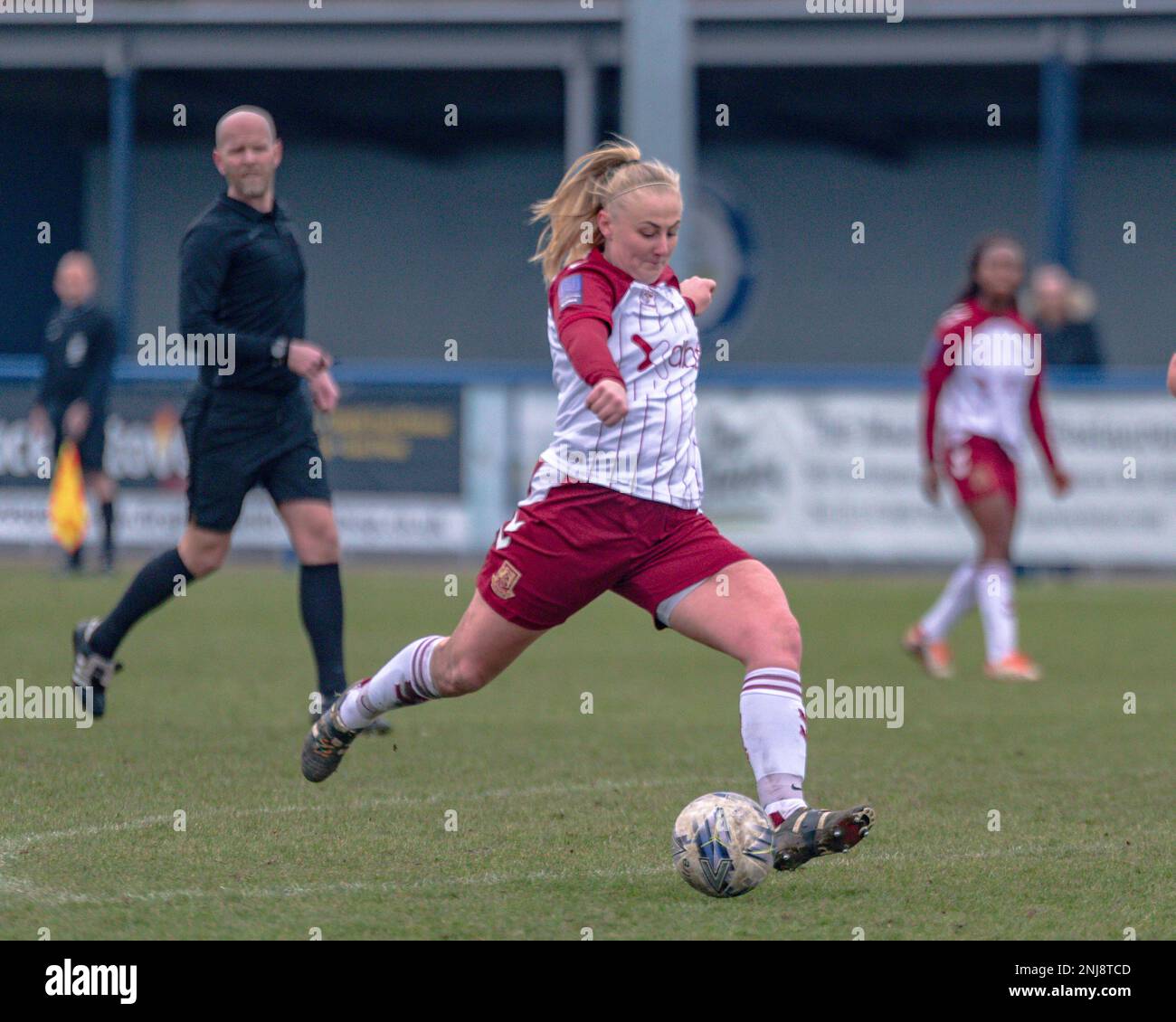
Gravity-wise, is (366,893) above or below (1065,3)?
below

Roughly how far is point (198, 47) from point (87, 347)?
8359 mm

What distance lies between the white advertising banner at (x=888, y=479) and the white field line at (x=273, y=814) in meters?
8.47

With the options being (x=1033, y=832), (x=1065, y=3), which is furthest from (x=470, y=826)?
(x=1065, y=3)

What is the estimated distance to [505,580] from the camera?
17.4ft

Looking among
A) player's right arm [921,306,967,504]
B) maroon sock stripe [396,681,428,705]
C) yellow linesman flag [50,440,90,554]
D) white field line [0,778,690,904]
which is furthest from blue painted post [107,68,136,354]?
maroon sock stripe [396,681,428,705]

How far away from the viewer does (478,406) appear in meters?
15.9

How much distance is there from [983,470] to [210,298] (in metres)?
4.16

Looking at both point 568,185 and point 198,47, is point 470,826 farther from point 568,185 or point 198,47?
point 198,47

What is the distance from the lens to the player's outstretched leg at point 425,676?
17.7 ft

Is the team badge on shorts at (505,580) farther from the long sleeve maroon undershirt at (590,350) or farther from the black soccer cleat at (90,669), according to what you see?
the black soccer cleat at (90,669)

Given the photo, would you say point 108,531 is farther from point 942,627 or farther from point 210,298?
point 210,298

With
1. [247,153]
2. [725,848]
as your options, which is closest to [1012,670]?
[247,153]

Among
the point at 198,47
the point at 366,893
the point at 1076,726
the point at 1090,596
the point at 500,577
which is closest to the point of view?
the point at 366,893
